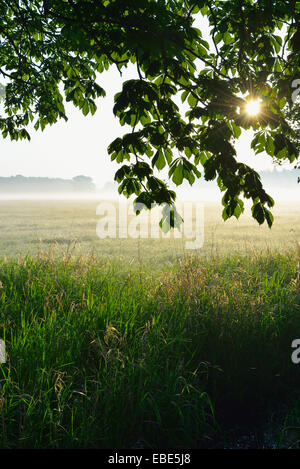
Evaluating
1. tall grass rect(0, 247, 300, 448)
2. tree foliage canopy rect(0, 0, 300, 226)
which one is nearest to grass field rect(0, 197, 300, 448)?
tall grass rect(0, 247, 300, 448)

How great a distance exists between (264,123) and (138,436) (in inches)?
115

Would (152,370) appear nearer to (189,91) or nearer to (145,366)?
(145,366)

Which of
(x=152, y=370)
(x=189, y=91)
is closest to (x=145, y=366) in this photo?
(x=152, y=370)

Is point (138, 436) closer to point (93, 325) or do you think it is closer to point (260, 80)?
point (93, 325)

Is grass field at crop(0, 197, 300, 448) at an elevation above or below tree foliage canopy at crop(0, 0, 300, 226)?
below

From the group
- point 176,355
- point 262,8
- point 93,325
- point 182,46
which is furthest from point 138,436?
point 262,8

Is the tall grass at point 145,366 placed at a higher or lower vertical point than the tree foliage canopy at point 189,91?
lower

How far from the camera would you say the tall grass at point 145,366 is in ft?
9.84

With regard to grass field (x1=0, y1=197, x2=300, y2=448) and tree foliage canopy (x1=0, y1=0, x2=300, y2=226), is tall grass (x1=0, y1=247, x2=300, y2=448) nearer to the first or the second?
grass field (x1=0, y1=197, x2=300, y2=448)

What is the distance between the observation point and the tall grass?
3.00 meters

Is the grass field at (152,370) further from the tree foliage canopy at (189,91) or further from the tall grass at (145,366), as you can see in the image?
the tree foliage canopy at (189,91)

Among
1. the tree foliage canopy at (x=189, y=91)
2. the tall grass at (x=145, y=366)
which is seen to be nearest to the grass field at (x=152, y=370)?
the tall grass at (x=145, y=366)

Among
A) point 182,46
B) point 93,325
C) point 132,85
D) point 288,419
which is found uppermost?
point 182,46

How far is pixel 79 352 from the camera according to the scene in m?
3.69
